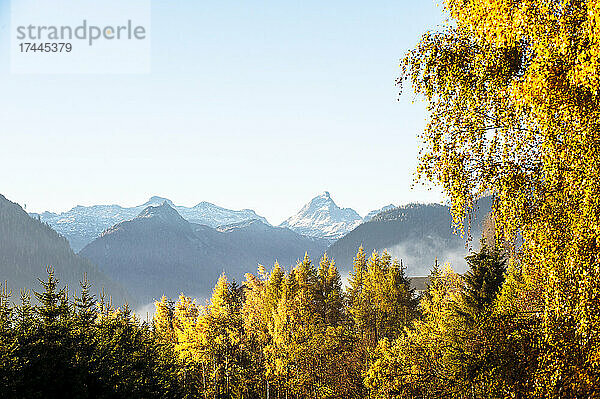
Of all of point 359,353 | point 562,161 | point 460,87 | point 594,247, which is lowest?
point 359,353

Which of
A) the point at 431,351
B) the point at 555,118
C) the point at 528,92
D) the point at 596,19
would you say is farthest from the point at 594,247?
the point at 431,351

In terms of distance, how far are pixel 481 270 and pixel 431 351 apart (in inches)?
429

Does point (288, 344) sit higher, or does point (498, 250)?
point (498, 250)

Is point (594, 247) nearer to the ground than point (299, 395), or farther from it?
farther from it

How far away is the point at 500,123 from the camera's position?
20.2ft

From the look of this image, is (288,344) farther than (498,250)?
Yes

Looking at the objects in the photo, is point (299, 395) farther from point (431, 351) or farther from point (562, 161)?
point (562, 161)

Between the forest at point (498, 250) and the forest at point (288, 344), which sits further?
the forest at point (288, 344)

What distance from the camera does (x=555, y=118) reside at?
5.54m

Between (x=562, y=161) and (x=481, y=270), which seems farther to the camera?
(x=481, y=270)

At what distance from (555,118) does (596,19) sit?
1.02 m

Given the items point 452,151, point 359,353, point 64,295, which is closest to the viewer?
point 452,151

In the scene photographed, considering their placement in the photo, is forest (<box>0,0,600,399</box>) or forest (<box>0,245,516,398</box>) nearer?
forest (<box>0,0,600,399</box>)

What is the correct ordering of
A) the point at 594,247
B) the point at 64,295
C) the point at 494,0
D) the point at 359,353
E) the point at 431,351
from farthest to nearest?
the point at 359,353 → the point at 64,295 → the point at 431,351 → the point at 494,0 → the point at 594,247
